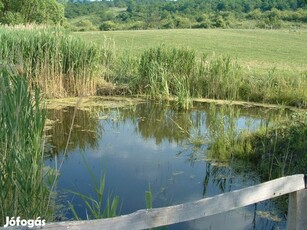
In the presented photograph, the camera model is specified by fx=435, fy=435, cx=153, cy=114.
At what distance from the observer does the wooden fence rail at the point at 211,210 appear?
1824mm

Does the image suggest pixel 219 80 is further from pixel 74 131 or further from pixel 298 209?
pixel 298 209

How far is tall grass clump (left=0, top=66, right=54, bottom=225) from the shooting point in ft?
10.5

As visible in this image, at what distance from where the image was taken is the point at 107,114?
30.0ft

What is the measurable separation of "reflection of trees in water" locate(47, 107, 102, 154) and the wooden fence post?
4744 millimetres

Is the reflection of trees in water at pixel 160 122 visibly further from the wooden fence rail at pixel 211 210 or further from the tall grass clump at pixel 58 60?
the wooden fence rail at pixel 211 210

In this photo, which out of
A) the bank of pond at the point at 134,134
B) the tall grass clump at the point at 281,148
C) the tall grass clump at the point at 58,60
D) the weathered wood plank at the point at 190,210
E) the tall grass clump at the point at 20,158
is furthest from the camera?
the tall grass clump at the point at 58,60

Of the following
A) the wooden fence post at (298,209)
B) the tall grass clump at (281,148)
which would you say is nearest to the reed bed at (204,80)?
the tall grass clump at (281,148)

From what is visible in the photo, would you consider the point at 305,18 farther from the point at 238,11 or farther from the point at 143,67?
the point at 143,67

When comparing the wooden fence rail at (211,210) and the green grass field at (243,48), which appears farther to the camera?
the green grass field at (243,48)

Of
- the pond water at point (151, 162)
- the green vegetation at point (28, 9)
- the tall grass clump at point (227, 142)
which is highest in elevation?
the green vegetation at point (28, 9)

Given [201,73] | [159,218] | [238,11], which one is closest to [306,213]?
[159,218]

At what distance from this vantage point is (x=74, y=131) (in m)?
7.96

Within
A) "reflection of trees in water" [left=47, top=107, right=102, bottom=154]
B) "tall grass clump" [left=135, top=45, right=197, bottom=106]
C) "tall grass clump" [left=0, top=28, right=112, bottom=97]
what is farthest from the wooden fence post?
"tall grass clump" [left=135, top=45, right=197, bottom=106]

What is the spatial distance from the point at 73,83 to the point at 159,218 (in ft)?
28.1
